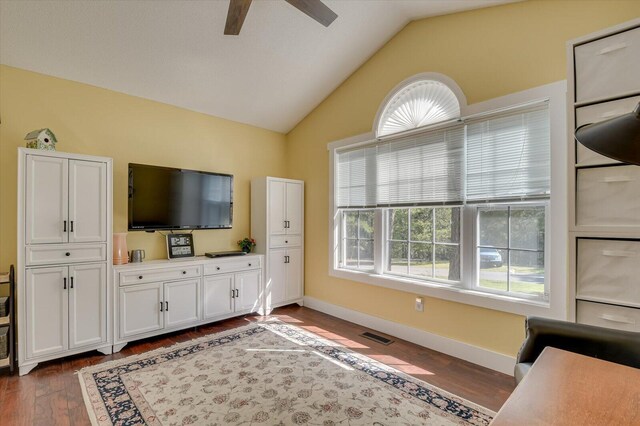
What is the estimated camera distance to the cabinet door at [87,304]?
8.91 ft

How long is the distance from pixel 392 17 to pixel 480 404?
3604 millimetres

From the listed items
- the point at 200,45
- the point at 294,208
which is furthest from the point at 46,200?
the point at 294,208

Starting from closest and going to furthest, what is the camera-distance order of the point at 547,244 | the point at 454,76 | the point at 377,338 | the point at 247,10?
the point at 247,10 < the point at 547,244 < the point at 454,76 < the point at 377,338

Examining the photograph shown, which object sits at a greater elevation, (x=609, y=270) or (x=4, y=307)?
(x=609, y=270)

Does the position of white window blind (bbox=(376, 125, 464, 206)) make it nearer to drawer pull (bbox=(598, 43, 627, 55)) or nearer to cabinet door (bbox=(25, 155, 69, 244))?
drawer pull (bbox=(598, 43, 627, 55))

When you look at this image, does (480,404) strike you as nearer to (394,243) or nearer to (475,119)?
(394,243)

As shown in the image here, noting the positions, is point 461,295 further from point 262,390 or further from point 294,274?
point 294,274

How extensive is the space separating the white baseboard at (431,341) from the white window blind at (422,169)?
135cm

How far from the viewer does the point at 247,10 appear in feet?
7.07

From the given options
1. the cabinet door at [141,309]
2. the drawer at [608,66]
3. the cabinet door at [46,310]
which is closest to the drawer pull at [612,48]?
the drawer at [608,66]

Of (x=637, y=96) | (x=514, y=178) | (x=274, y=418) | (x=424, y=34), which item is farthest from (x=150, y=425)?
(x=424, y=34)

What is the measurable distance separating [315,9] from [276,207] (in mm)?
2485

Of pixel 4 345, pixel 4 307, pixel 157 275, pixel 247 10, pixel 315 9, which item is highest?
pixel 315 9

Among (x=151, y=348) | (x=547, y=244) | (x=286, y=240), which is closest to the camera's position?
(x=547, y=244)
